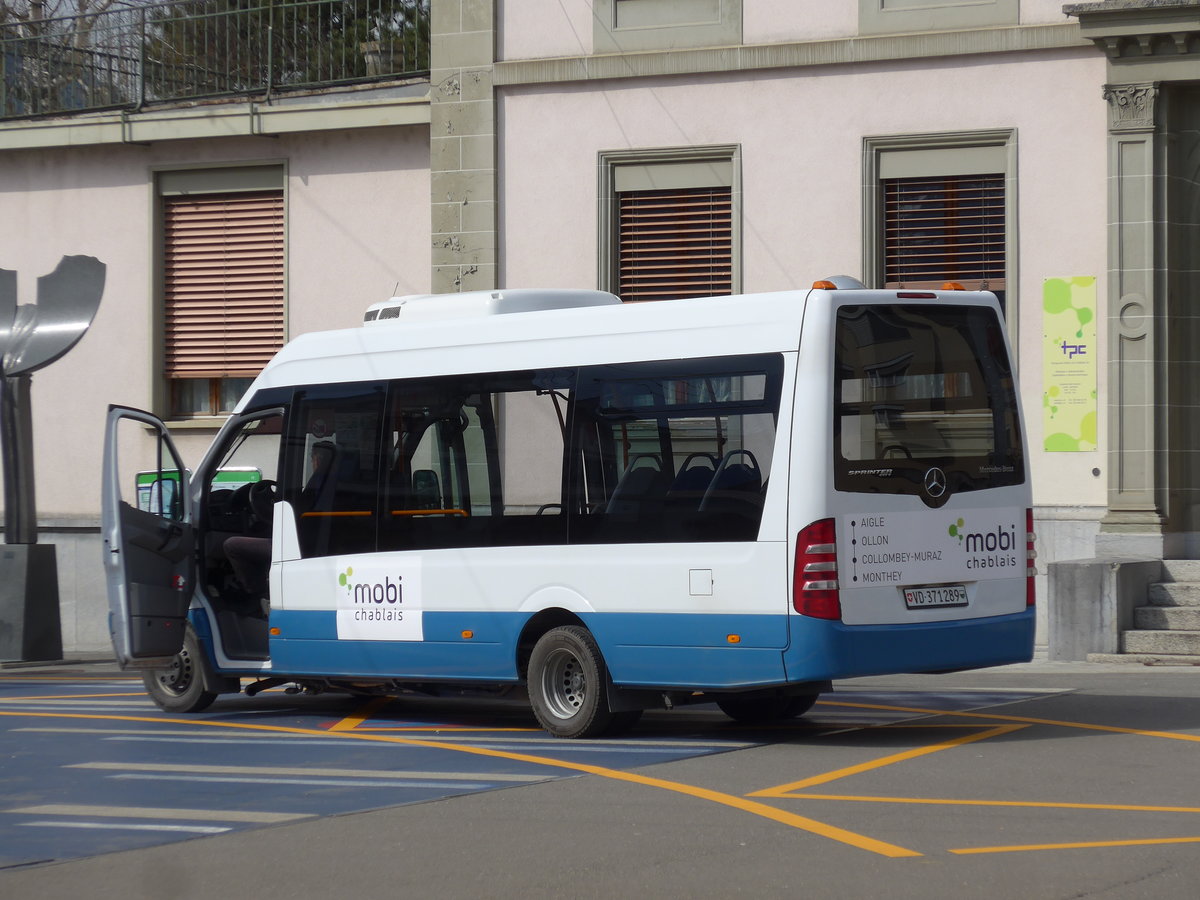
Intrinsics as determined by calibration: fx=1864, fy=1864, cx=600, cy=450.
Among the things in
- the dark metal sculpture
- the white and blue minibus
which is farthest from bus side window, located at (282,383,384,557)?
the dark metal sculpture

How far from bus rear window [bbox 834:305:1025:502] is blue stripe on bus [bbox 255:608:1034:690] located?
79 centimetres

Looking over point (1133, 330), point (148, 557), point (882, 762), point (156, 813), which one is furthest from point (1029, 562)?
point (1133, 330)

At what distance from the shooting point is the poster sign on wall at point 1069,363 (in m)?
17.6

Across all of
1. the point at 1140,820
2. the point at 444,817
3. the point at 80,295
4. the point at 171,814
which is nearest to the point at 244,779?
the point at 171,814

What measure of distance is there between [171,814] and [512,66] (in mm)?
13003

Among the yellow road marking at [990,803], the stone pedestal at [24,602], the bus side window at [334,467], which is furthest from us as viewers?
the stone pedestal at [24,602]

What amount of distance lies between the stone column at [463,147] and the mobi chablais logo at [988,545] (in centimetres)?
1009

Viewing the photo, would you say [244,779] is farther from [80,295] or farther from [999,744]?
[80,295]

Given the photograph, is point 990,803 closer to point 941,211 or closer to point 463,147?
point 941,211

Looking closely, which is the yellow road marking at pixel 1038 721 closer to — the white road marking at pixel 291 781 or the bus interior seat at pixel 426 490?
the bus interior seat at pixel 426 490

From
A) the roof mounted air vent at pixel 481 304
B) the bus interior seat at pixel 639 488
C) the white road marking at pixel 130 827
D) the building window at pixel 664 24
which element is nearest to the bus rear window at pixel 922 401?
the bus interior seat at pixel 639 488

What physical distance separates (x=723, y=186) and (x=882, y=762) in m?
10.6

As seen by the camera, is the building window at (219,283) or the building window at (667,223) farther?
the building window at (219,283)

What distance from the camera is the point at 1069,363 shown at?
17.7 metres
